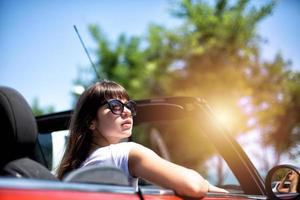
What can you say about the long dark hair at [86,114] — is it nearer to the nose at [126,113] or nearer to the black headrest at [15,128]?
the nose at [126,113]

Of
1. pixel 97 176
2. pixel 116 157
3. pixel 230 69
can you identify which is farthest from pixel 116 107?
pixel 230 69

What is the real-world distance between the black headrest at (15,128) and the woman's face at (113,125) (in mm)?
533

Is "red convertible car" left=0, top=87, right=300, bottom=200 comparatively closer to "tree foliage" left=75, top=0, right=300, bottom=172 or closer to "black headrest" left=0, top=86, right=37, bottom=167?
"black headrest" left=0, top=86, right=37, bottom=167

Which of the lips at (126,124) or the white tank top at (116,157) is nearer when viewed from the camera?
the white tank top at (116,157)

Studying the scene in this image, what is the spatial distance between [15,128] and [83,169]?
483 millimetres

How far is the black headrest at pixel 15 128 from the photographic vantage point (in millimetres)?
1867

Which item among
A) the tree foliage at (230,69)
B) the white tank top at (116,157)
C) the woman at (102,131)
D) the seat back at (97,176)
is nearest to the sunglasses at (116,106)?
the woman at (102,131)

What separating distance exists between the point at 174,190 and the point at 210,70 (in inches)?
723

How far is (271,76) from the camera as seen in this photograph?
20703mm

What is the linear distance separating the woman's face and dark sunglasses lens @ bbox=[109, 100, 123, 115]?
0.07ft

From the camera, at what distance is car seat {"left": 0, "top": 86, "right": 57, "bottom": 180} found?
6.12 feet

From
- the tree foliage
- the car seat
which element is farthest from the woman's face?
the tree foliage

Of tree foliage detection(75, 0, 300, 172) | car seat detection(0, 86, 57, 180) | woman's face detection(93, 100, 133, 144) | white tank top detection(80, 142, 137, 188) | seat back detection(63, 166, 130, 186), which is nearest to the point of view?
seat back detection(63, 166, 130, 186)

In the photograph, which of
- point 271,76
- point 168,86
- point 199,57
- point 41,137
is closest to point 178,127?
point 168,86
